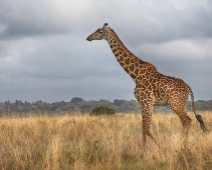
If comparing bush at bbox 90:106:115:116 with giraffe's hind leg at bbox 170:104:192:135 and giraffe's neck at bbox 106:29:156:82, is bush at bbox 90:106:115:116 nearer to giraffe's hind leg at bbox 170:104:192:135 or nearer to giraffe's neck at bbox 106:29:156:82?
giraffe's neck at bbox 106:29:156:82

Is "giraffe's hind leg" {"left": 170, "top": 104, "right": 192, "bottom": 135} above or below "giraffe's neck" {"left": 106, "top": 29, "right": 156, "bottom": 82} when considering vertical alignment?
below

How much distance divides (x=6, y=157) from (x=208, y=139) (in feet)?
15.7

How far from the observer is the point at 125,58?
40.1 ft

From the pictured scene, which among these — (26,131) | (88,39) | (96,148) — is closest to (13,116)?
(26,131)

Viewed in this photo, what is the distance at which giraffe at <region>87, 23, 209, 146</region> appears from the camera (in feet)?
36.7

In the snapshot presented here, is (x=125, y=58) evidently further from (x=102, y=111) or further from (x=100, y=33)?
(x=102, y=111)

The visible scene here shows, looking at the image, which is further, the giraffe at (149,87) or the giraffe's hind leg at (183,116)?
the giraffe's hind leg at (183,116)

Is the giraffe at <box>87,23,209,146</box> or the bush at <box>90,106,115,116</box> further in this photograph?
the bush at <box>90,106,115,116</box>

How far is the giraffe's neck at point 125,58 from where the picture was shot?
1191 cm

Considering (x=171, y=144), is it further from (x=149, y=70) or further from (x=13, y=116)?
(x=13, y=116)

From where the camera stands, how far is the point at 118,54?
481 inches

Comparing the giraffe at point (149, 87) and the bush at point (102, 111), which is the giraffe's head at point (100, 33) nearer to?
the giraffe at point (149, 87)

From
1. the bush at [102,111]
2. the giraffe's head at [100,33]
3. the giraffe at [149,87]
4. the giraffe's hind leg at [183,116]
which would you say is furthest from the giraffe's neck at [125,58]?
the bush at [102,111]

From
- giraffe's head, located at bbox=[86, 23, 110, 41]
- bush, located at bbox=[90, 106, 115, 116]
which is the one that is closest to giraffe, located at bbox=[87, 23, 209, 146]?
giraffe's head, located at bbox=[86, 23, 110, 41]
